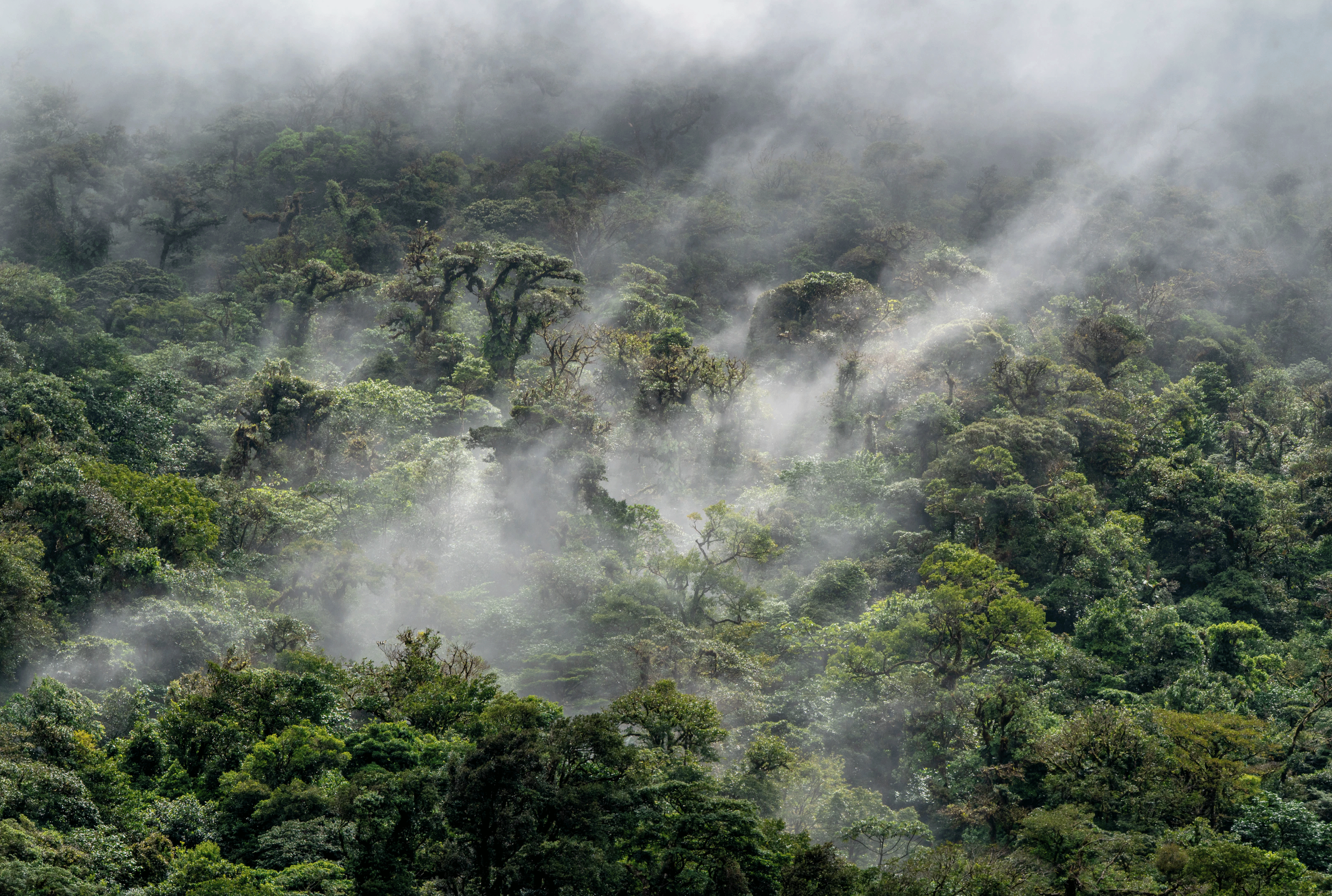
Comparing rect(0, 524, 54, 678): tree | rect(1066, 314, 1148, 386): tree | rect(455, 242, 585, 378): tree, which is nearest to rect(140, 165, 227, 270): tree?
rect(455, 242, 585, 378): tree

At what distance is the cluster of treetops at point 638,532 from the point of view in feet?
77.9

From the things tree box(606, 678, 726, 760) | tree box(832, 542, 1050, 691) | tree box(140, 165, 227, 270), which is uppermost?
tree box(140, 165, 227, 270)

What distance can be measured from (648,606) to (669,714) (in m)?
11.0

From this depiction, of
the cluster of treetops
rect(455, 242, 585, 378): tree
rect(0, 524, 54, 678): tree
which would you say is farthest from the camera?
rect(455, 242, 585, 378): tree

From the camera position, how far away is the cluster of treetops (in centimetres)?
Result: 2375

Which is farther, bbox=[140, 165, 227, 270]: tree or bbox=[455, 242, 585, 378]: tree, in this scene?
bbox=[140, 165, 227, 270]: tree

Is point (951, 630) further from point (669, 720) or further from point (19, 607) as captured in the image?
point (19, 607)

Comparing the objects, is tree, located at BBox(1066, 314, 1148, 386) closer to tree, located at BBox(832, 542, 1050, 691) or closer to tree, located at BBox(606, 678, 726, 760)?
tree, located at BBox(832, 542, 1050, 691)

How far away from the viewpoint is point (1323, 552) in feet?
148

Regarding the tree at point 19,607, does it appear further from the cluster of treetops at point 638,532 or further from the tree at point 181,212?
the tree at point 181,212

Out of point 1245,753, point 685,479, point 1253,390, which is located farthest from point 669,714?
point 1253,390

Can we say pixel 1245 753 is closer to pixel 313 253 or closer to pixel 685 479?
pixel 685 479

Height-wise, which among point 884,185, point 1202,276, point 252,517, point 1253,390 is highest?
point 884,185

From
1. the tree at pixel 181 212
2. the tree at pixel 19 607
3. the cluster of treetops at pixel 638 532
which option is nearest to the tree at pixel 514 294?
the cluster of treetops at pixel 638 532
